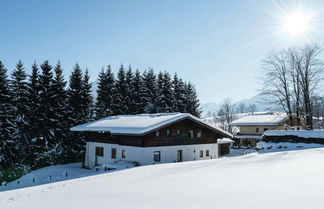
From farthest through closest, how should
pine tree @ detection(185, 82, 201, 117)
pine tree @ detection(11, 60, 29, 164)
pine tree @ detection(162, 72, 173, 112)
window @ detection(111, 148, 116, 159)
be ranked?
1. pine tree @ detection(185, 82, 201, 117)
2. pine tree @ detection(162, 72, 173, 112)
3. pine tree @ detection(11, 60, 29, 164)
4. window @ detection(111, 148, 116, 159)

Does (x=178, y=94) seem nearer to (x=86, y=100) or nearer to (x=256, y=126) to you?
(x=256, y=126)

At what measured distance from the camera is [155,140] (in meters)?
26.4

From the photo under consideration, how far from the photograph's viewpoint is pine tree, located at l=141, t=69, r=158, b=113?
49.9 meters

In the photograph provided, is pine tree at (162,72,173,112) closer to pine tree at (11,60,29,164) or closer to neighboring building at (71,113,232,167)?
neighboring building at (71,113,232,167)

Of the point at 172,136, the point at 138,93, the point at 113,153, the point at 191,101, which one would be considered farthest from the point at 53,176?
the point at 191,101

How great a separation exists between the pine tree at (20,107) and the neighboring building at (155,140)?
940 cm

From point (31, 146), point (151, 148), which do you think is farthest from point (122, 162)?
point (31, 146)

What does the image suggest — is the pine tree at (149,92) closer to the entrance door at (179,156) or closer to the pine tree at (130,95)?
the pine tree at (130,95)

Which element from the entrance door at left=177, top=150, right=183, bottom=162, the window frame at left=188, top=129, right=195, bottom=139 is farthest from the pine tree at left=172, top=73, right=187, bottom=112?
the entrance door at left=177, top=150, right=183, bottom=162

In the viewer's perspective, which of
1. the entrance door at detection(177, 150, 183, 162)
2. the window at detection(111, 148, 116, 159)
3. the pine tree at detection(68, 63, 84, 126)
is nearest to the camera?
the entrance door at detection(177, 150, 183, 162)

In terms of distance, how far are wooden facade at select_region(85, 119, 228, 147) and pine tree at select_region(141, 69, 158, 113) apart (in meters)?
18.0

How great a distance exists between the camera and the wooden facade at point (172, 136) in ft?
85.7

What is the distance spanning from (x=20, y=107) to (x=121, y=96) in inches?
669

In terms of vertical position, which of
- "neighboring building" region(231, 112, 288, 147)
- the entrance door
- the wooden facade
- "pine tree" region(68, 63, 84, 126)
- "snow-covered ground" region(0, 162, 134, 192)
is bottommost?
"snow-covered ground" region(0, 162, 134, 192)
